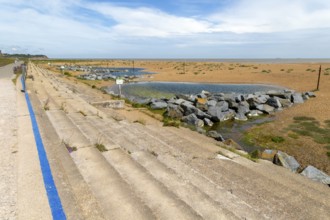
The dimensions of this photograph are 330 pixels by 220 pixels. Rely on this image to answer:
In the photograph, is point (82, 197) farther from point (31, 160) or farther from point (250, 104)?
point (250, 104)

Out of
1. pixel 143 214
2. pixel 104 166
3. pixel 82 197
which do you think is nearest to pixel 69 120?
pixel 104 166

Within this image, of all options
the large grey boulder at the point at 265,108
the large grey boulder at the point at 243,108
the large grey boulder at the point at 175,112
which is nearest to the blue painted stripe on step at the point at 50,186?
the large grey boulder at the point at 175,112

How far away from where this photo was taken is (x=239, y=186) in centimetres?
534

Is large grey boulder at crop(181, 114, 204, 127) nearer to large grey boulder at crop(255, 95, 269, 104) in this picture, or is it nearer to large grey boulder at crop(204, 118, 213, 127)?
large grey boulder at crop(204, 118, 213, 127)

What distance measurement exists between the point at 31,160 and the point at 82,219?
2.88 meters

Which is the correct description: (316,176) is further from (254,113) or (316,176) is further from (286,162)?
(254,113)

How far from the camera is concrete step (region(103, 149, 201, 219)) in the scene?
411 centimetres

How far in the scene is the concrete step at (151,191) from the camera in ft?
13.5

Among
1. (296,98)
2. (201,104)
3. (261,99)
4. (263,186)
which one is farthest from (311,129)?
(263,186)

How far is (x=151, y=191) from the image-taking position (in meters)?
4.77

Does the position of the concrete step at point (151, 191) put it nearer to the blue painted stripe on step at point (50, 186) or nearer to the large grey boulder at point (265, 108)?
the blue painted stripe on step at point (50, 186)

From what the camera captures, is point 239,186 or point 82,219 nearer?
point 82,219

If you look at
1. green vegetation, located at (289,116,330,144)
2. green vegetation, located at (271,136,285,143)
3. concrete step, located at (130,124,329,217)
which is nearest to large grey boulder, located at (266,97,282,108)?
green vegetation, located at (289,116,330,144)

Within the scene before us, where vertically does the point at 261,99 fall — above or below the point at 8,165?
below
